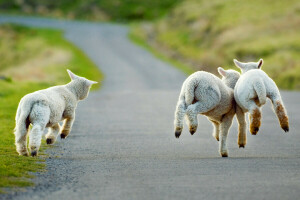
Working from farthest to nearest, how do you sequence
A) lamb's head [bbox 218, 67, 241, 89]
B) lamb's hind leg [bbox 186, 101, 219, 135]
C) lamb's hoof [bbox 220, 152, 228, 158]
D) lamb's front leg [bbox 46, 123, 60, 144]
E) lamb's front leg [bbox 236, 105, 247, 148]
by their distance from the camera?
lamb's head [bbox 218, 67, 241, 89]
lamb's front leg [bbox 46, 123, 60, 144]
lamb's front leg [bbox 236, 105, 247, 148]
lamb's hoof [bbox 220, 152, 228, 158]
lamb's hind leg [bbox 186, 101, 219, 135]

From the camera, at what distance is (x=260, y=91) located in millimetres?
9656

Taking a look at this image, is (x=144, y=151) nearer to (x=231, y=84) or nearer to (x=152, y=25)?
(x=231, y=84)

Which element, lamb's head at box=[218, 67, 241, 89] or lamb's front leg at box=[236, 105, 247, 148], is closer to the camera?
lamb's front leg at box=[236, 105, 247, 148]

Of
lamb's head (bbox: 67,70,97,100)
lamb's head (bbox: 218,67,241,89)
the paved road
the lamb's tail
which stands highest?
lamb's head (bbox: 218,67,241,89)

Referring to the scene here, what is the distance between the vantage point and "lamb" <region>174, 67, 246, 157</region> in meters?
9.65

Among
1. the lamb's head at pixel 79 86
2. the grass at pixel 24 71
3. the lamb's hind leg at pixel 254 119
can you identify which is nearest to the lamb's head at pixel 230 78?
the lamb's hind leg at pixel 254 119

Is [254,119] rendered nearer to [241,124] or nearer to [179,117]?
[241,124]

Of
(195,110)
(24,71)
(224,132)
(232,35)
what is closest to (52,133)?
(195,110)

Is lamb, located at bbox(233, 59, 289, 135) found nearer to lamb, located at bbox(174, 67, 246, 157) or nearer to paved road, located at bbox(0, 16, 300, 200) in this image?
lamb, located at bbox(174, 67, 246, 157)

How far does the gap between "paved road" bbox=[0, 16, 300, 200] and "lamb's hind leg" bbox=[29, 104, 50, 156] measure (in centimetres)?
36

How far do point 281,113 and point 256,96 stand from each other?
51 centimetres

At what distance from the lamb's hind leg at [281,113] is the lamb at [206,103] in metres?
0.81

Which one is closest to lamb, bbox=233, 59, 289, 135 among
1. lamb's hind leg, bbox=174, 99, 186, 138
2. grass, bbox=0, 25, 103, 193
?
lamb's hind leg, bbox=174, 99, 186, 138

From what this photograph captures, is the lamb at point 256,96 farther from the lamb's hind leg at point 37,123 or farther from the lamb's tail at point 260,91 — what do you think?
the lamb's hind leg at point 37,123
